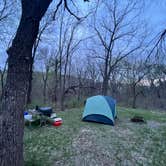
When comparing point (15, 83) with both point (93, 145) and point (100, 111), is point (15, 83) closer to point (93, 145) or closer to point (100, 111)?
point (93, 145)

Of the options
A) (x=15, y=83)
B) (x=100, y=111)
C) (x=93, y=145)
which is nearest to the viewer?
(x=15, y=83)

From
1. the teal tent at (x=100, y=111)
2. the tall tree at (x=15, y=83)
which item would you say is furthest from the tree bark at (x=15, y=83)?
the teal tent at (x=100, y=111)

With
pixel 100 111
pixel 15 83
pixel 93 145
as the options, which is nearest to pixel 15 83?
pixel 15 83

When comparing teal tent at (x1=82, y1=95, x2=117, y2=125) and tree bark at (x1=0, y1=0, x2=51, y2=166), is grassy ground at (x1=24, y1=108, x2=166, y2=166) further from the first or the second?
tree bark at (x1=0, y1=0, x2=51, y2=166)

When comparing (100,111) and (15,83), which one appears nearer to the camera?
(15,83)

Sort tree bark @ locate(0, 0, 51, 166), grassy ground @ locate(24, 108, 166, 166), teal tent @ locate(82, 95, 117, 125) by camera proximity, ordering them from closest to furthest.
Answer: tree bark @ locate(0, 0, 51, 166)
grassy ground @ locate(24, 108, 166, 166)
teal tent @ locate(82, 95, 117, 125)

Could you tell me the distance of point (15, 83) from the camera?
330 cm

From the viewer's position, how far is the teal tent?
720 centimetres

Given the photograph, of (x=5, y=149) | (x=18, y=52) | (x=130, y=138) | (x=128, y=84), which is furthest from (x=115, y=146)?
(x=128, y=84)

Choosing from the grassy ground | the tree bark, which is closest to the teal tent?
the grassy ground

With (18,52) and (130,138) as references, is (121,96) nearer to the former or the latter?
(130,138)

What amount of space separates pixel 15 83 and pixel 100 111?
4500 mm

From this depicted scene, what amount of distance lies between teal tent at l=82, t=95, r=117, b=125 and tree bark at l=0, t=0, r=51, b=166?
4.26 metres

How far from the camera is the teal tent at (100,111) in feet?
23.6
